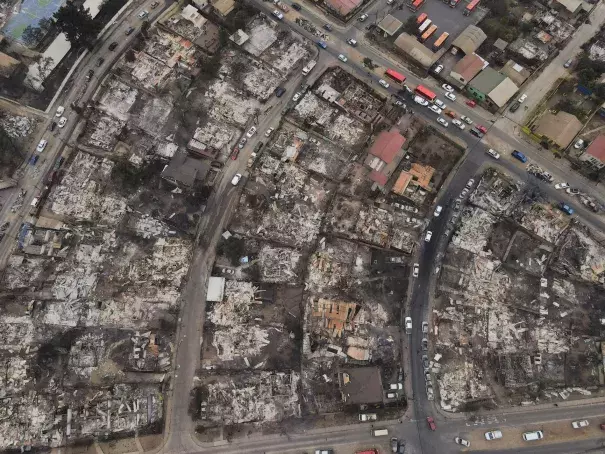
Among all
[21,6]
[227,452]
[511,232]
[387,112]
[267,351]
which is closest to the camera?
[227,452]

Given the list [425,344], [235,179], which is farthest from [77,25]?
[425,344]

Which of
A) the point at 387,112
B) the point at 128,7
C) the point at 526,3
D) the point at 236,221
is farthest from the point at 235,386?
the point at 526,3

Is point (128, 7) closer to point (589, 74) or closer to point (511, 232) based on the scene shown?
point (511, 232)

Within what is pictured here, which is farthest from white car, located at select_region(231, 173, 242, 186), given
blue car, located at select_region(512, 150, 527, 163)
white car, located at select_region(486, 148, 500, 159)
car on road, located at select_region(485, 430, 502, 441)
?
car on road, located at select_region(485, 430, 502, 441)

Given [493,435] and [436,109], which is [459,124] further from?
[493,435]

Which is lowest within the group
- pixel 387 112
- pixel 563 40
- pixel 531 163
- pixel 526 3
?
pixel 531 163
